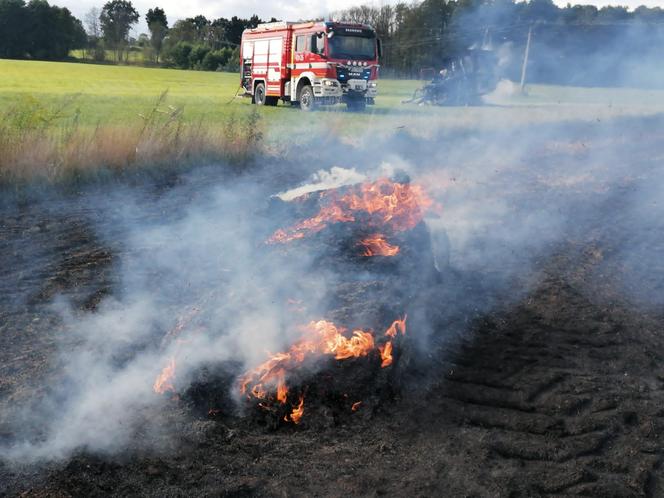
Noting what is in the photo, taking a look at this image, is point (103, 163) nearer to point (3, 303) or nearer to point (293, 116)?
point (3, 303)

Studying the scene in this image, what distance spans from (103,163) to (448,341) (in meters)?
7.38

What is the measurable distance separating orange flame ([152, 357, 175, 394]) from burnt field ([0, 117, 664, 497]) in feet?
0.08

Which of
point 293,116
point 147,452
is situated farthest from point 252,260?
point 293,116

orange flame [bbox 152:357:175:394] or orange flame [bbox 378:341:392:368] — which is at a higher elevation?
orange flame [bbox 378:341:392:368]

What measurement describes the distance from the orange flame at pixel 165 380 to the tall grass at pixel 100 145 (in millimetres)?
6355

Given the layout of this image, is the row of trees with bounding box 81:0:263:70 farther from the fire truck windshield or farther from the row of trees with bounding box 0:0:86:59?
the fire truck windshield

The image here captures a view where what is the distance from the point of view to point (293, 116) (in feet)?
62.1

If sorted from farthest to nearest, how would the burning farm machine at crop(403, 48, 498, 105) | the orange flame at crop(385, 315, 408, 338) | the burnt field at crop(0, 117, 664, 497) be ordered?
the burning farm machine at crop(403, 48, 498, 105) < the orange flame at crop(385, 315, 408, 338) < the burnt field at crop(0, 117, 664, 497)

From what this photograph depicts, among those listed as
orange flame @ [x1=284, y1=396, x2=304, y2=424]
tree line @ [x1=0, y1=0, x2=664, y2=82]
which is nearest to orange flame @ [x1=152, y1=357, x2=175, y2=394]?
orange flame @ [x1=284, y1=396, x2=304, y2=424]

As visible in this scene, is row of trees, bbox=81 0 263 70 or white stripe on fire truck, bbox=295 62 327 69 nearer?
white stripe on fire truck, bbox=295 62 327 69

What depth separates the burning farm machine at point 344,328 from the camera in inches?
152

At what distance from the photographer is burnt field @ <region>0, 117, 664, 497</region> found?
3312 millimetres

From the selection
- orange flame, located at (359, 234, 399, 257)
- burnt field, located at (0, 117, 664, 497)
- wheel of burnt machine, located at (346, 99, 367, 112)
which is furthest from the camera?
wheel of burnt machine, located at (346, 99, 367, 112)

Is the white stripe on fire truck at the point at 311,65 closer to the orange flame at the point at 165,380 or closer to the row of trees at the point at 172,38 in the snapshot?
the orange flame at the point at 165,380
